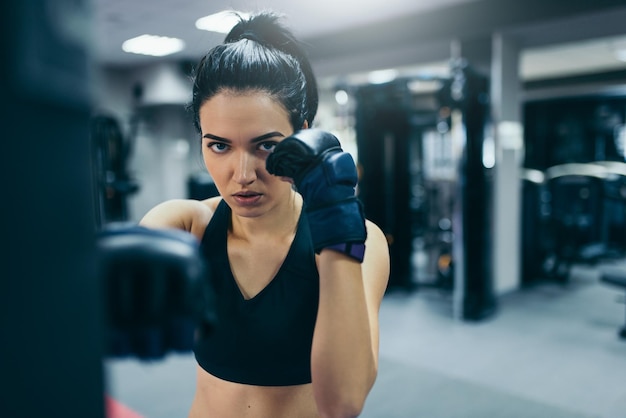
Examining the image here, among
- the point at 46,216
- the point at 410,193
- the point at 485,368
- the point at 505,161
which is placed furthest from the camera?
the point at 410,193

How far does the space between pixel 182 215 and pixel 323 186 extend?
39cm

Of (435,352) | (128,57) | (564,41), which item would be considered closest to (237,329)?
(435,352)

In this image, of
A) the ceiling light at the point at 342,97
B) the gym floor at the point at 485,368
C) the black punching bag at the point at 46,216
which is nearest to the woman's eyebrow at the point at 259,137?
the black punching bag at the point at 46,216

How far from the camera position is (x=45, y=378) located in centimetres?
33

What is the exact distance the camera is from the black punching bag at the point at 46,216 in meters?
0.30

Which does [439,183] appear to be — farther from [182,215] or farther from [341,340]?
[341,340]

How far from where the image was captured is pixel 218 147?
2.76 feet

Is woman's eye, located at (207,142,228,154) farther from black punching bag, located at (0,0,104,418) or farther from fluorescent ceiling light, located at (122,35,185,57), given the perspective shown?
fluorescent ceiling light, located at (122,35,185,57)

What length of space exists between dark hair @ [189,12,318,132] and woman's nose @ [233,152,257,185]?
0.39 ft

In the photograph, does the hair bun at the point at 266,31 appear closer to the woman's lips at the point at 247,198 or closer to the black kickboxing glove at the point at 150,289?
the woman's lips at the point at 247,198

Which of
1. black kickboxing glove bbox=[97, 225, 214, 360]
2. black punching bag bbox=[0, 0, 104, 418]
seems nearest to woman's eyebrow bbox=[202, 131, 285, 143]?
black kickboxing glove bbox=[97, 225, 214, 360]

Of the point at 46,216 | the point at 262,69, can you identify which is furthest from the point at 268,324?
the point at 46,216

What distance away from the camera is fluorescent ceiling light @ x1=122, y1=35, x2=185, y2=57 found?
17.8 ft

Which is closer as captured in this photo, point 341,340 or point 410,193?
point 341,340
